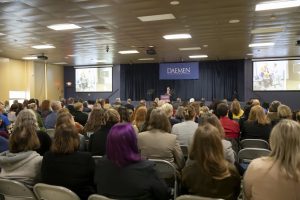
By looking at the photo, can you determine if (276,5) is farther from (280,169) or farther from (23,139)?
(23,139)

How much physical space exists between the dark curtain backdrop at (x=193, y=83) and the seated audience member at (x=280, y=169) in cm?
1514

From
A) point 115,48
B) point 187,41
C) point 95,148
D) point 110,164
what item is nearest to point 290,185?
point 110,164

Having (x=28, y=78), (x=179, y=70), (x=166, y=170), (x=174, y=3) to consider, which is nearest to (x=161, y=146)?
(x=166, y=170)

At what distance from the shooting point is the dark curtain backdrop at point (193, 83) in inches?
661

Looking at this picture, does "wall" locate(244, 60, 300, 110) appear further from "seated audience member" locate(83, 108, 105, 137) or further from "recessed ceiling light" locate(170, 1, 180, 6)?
"seated audience member" locate(83, 108, 105, 137)

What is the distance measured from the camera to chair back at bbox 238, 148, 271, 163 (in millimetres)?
3584

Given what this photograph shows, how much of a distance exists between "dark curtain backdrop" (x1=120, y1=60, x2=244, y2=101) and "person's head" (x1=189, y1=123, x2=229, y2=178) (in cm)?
1502

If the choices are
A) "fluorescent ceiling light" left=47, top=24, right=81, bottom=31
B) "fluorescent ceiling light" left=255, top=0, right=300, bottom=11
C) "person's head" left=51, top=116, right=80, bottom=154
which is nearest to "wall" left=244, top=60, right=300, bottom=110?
"fluorescent ceiling light" left=255, top=0, right=300, bottom=11

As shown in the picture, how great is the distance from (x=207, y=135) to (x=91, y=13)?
210 inches

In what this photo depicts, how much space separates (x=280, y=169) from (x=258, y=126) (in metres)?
2.94

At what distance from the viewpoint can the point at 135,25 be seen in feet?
26.0

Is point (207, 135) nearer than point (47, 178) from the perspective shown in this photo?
Yes

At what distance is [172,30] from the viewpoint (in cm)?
860

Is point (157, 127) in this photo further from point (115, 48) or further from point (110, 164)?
point (115, 48)
